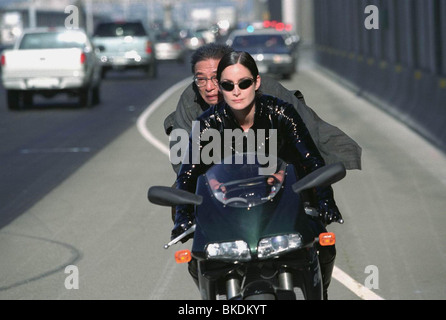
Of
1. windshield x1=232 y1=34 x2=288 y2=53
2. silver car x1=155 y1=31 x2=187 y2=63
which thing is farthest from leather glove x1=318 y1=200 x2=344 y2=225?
silver car x1=155 y1=31 x2=187 y2=63

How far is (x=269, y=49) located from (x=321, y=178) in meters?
33.2

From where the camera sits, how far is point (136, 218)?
1084 cm

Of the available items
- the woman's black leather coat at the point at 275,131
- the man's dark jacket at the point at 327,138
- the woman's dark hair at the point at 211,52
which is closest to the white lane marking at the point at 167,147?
the man's dark jacket at the point at 327,138

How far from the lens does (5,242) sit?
9.77m

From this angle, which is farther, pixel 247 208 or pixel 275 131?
pixel 275 131

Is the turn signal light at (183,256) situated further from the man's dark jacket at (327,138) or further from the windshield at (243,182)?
the man's dark jacket at (327,138)

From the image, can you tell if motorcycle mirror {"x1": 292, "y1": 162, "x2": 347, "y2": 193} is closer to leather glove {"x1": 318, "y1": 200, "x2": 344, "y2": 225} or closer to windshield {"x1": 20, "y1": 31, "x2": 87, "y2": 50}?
leather glove {"x1": 318, "y1": 200, "x2": 344, "y2": 225}

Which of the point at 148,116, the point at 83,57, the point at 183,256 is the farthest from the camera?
the point at 83,57

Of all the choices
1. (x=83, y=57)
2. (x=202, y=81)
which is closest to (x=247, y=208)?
(x=202, y=81)

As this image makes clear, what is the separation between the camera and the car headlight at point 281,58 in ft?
121

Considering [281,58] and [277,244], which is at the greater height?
[277,244]

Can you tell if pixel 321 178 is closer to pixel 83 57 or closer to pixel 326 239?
pixel 326 239

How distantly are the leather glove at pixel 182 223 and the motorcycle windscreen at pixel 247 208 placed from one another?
9.2 inches

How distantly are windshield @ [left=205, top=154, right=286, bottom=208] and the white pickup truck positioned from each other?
22599 mm
